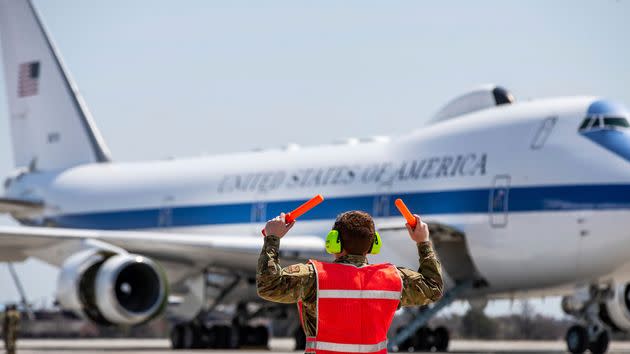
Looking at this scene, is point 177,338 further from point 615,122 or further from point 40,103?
point 40,103

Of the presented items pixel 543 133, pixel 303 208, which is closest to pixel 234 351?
pixel 543 133

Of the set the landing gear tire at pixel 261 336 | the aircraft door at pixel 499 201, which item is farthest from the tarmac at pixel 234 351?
the aircraft door at pixel 499 201

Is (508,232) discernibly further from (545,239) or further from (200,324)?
(200,324)

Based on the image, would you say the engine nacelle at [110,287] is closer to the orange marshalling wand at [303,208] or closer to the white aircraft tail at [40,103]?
the white aircraft tail at [40,103]

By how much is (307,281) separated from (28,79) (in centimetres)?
2280

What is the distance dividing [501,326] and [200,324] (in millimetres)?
9771

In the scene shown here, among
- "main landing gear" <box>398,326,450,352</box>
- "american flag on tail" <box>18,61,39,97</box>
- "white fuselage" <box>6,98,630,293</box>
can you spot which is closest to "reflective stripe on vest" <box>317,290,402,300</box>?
"white fuselage" <box>6,98,630,293</box>

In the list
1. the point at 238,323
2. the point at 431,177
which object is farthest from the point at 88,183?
the point at 431,177

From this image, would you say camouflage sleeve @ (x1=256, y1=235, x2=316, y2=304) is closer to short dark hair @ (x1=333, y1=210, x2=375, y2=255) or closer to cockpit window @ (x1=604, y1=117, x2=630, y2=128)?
short dark hair @ (x1=333, y1=210, x2=375, y2=255)

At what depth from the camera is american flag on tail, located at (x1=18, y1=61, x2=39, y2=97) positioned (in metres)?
25.6

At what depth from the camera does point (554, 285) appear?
16781 mm

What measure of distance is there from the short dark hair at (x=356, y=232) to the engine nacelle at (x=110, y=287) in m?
13.1

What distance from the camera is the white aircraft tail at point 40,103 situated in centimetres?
2484

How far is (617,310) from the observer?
1823 centimetres
